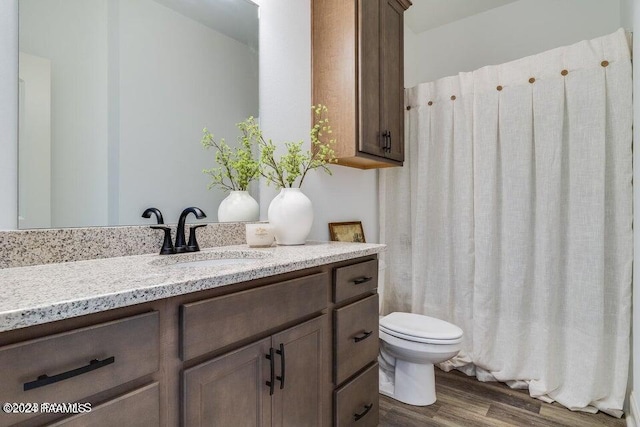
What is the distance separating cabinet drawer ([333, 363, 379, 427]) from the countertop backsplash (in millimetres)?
846

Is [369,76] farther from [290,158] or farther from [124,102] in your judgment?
[124,102]

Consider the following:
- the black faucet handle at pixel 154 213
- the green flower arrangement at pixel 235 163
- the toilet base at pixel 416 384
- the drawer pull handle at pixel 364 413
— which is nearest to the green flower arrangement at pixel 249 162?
the green flower arrangement at pixel 235 163

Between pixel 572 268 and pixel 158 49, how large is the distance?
233cm

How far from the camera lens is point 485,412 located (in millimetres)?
1802

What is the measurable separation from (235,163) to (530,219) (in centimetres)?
174

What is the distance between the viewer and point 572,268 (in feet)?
6.12

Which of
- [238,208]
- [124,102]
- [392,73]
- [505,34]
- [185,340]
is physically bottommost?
[185,340]

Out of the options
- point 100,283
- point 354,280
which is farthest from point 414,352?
point 100,283

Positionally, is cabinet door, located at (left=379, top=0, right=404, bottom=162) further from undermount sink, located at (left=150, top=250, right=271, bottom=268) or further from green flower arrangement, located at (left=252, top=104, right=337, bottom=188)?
undermount sink, located at (left=150, top=250, right=271, bottom=268)

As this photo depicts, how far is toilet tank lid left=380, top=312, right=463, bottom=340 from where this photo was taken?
1.77 m

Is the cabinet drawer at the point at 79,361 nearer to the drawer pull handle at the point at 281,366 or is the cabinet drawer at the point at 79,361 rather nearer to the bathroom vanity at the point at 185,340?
the bathroom vanity at the point at 185,340

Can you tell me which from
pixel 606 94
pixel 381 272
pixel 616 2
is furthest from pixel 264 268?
pixel 616 2

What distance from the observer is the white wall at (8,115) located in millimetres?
960

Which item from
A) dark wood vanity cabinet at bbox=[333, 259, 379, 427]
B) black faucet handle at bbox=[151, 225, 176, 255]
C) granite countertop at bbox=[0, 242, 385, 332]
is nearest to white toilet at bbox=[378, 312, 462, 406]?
dark wood vanity cabinet at bbox=[333, 259, 379, 427]
